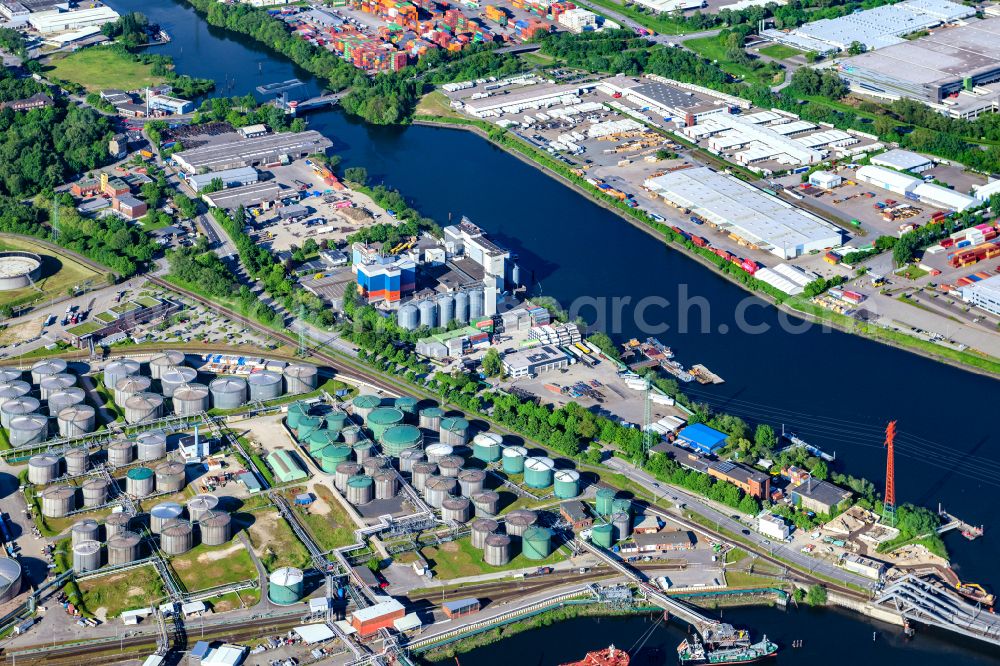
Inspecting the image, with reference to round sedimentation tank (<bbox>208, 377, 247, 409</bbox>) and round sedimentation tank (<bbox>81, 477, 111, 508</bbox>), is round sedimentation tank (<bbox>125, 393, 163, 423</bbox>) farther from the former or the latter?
round sedimentation tank (<bbox>81, 477, 111, 508</bbox>)

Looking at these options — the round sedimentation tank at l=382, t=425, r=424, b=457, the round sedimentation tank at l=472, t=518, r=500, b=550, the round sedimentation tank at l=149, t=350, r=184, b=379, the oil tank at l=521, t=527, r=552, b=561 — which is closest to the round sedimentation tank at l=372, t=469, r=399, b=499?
the round sedimentation tank at l=382, t=425, r=424, b=457

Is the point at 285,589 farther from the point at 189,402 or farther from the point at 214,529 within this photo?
the point at 189,402

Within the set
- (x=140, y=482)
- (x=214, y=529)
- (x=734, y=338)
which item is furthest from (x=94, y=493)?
(x=734, y=338)

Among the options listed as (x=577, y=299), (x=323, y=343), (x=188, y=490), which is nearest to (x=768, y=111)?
(x=577, y=299)

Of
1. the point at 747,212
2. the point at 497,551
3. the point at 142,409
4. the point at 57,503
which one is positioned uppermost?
the point at 747,212

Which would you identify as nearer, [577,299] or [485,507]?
[485,507]

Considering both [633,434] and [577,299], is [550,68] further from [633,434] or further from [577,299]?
[633,434]
